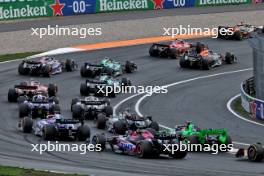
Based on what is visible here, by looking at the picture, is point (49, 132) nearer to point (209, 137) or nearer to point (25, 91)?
point (209, 137)

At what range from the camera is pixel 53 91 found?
5469cm

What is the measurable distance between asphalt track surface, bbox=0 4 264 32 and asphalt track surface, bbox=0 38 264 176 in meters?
6.27

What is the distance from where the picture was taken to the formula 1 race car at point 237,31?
74.9 meters

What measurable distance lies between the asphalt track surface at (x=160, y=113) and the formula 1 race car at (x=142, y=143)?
1.25 ft

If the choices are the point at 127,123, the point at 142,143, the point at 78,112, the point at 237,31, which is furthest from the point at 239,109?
the point at 237,31

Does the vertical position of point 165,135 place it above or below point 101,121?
above

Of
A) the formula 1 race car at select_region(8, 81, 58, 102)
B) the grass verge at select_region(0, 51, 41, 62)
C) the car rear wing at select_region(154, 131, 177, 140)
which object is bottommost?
the grass verge at select_region(0, 51, 41, 62)

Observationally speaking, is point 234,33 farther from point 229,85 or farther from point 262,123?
point 262,123

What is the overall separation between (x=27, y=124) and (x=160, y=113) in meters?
9.12

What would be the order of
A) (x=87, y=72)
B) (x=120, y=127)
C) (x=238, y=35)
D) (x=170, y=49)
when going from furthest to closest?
(x=238, y=35), (x=170, y=49), (x=87, y=72), (x=120, y=127)

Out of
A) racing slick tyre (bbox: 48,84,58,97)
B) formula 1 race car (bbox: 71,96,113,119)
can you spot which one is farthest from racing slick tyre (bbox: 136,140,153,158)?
racing slick tyre (bbox: 48,84,58,97)

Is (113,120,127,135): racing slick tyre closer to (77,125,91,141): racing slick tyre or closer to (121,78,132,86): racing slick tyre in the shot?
(77,125,91,141): racing slick tyre

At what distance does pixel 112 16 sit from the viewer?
7919 centimetres

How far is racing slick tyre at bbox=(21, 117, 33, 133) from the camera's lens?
44.4 m
